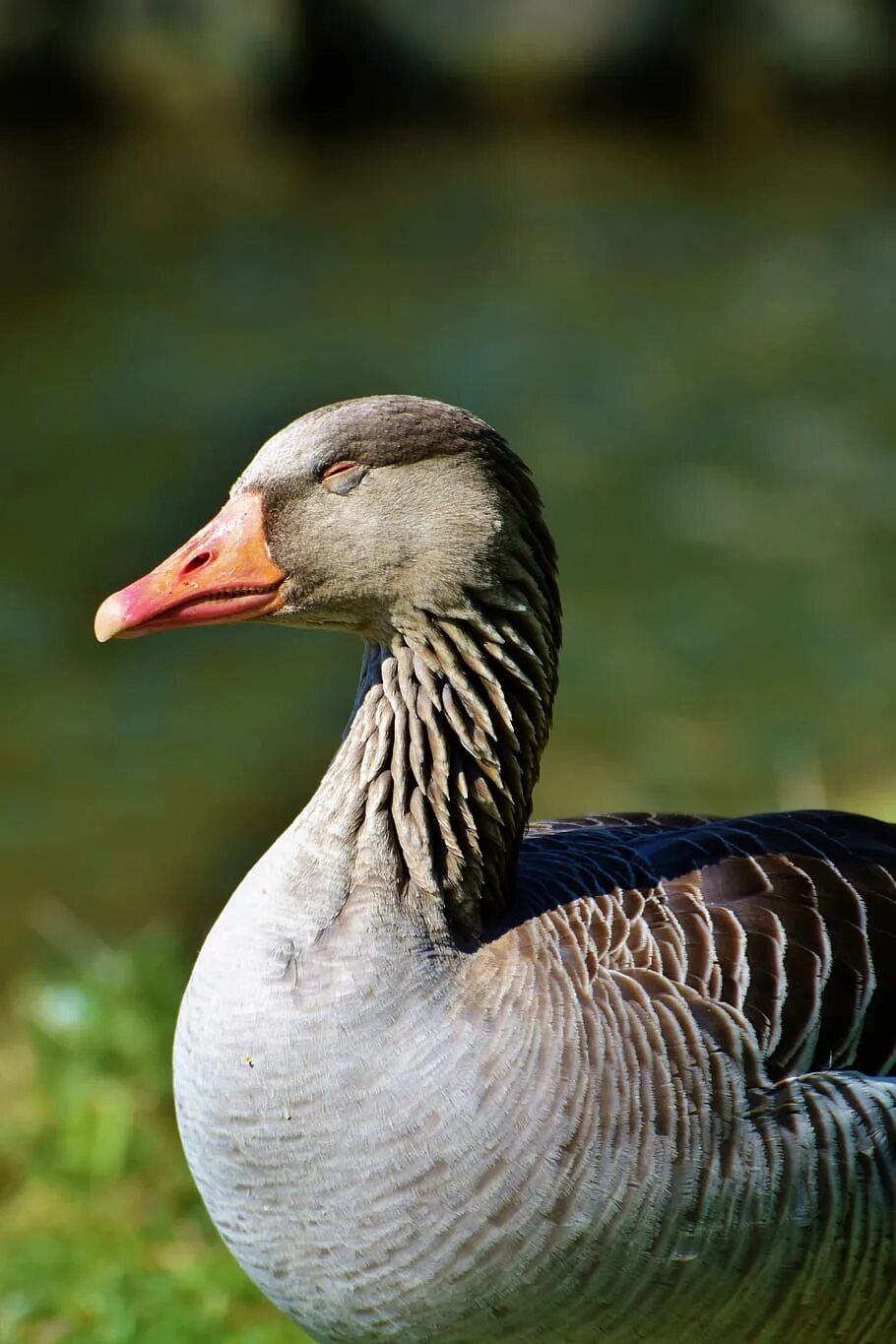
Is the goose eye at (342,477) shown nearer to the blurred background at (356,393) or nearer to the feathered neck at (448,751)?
the feathered neck at (448,751)

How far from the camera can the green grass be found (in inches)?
201

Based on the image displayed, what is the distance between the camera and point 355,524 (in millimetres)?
3744

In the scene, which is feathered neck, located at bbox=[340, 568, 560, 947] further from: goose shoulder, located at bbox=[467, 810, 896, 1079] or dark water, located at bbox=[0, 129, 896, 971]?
dark water, located at bbox=[0, 129, 896, 971]

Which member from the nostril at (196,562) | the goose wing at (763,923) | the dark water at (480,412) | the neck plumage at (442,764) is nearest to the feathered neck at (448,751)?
the neck plumage at (442,764)

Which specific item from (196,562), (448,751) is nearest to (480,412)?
(448,751)

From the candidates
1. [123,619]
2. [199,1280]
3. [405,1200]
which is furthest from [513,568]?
[199,1280]

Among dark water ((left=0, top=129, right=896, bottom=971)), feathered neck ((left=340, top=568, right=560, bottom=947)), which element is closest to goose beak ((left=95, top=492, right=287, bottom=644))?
feathered neck ((left=340, top=568, right=560, bottom=947))

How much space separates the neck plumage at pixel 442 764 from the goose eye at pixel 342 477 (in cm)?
32

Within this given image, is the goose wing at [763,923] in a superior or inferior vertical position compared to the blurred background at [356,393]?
inferior

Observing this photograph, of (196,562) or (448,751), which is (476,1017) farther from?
(196,562)

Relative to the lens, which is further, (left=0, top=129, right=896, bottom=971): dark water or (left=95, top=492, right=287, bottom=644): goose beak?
(left=0, top=129, right=896, bottom=971): dark water

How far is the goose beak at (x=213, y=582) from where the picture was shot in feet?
12.1

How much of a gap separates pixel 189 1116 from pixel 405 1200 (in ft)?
1.86

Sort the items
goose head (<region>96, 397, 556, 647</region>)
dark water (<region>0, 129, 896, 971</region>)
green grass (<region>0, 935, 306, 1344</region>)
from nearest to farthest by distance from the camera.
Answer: goose head (<region>96, 397, 556, 647</region>)
green grass (<region>0, 935, 306, 1344</region>)
dark water (<region>0, 129, 896, 971</region>)
